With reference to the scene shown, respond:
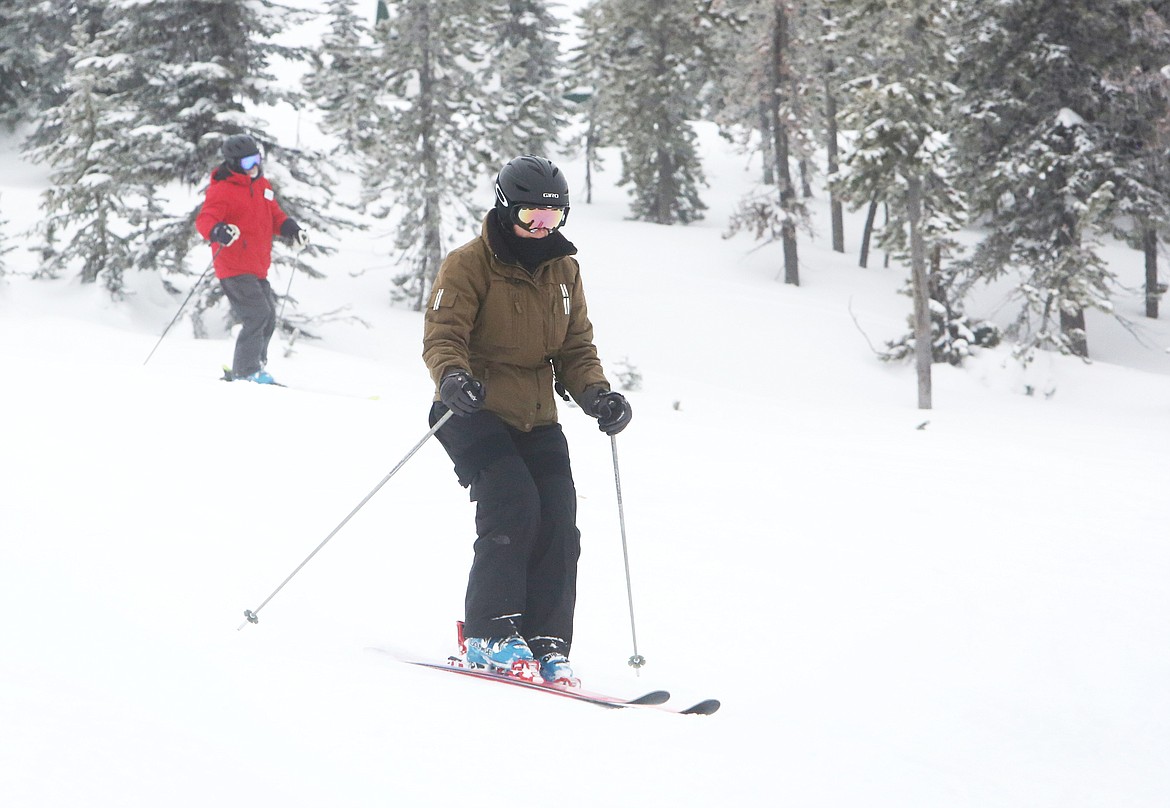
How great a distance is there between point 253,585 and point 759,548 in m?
3.51

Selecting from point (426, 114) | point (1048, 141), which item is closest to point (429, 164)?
point (426, 114)

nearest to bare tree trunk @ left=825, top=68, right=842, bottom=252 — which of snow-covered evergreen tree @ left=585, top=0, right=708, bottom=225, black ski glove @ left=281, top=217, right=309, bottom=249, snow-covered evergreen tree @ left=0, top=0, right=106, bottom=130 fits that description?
snow-covered evergreen tree @ left=585, top=0, right=708, bottom=225

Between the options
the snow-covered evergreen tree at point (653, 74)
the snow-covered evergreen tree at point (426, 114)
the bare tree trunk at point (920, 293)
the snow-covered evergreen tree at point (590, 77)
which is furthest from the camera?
the snow-covered evergreen tree at point (590, 77)

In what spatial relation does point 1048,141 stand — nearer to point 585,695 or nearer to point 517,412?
point 517,412

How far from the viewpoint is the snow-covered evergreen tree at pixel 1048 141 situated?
2127 centimetres

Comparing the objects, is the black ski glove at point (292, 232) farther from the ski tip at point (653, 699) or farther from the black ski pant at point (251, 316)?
the ski tip at point (653, 699)

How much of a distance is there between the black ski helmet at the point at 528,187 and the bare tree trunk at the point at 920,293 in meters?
16.9

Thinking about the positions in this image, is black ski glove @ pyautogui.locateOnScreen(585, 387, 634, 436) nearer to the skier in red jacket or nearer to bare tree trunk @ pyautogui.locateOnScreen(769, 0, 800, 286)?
the skier in red jacket

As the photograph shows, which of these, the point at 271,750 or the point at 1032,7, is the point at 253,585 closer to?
the point at 271,750

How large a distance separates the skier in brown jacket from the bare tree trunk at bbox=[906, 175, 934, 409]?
16837 millimetres

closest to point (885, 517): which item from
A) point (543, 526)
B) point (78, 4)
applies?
point (543, 526)

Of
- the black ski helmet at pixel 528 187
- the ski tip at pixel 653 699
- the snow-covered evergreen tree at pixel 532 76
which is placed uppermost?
the snow-covered evergreen tree at pixel 532 76

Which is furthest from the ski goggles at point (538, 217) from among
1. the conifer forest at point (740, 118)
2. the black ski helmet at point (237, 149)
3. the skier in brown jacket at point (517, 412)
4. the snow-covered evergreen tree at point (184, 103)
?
the conifer forest at point (740, 118)

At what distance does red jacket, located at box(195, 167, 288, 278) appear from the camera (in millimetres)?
9227
